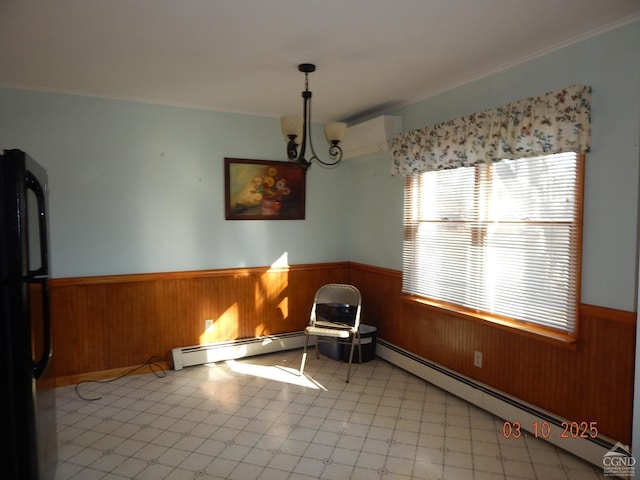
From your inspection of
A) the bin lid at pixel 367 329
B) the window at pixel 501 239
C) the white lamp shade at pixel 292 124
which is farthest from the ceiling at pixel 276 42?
the bin lid at pixel 367 329

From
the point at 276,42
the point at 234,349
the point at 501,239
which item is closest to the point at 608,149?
the point at 501,239

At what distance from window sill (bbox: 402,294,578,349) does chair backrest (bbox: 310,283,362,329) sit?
57 cm

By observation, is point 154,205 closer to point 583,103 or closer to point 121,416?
point 121,416

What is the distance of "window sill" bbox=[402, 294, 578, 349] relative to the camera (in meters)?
2.30

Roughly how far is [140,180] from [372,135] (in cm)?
199

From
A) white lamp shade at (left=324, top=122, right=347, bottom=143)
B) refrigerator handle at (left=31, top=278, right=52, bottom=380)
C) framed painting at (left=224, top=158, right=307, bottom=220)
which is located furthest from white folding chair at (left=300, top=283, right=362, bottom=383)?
refrigerator handle at (left=31, top=278, right=52, bottom=380)

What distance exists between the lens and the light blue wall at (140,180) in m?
3.15

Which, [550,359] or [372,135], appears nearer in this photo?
[550,359]

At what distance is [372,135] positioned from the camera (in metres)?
3.59

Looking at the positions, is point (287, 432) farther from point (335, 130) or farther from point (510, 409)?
point (335, 130)

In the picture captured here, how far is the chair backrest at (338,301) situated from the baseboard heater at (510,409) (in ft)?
1.64

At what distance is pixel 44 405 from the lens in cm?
179

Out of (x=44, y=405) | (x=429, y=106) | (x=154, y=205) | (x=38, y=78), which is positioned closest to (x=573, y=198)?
(x=429, y=106)

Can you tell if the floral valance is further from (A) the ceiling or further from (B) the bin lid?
(B) the bin lid
